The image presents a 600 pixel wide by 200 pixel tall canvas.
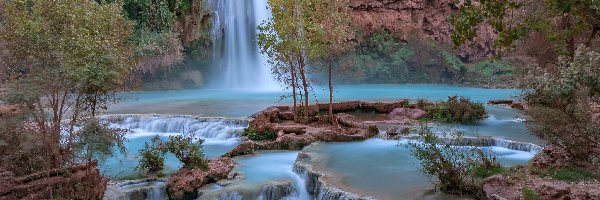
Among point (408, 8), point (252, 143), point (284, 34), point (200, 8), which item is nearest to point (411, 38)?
point (408, 8)

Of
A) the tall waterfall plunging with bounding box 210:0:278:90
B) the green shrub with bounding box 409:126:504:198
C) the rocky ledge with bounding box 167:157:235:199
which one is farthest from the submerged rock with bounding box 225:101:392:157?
the tall waterfall plunging with bounding box 210:0:278:90

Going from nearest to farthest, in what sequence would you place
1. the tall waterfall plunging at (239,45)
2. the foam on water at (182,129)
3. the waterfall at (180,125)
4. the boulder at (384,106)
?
the foam on water at (182,129)
the waterfall at (180,125)
the boulder at (384,106)
the tall waterfall plunging at (239,45)

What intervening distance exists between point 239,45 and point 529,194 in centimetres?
3618

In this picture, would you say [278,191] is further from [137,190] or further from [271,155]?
[271,155]

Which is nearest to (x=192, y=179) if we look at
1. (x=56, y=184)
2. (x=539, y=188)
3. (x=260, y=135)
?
(x=56, y=184)

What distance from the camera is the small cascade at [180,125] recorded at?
2117 centimetres

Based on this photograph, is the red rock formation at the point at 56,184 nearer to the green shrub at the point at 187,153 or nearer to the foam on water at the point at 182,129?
the green shrub at the point at 187,153

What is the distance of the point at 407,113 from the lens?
77.5ft

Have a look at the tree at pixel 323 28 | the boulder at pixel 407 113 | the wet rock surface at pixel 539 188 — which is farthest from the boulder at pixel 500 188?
the boulder at pixel 407 113

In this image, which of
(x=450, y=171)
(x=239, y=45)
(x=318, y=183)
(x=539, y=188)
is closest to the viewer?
(x=539, y=188)

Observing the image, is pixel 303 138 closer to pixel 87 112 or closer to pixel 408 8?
pixel 87 112

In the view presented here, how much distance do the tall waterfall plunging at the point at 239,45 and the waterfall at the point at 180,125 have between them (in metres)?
18.8

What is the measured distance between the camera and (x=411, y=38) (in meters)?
47.9

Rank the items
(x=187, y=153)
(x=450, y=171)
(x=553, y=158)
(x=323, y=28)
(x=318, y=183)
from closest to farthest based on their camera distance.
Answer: (x=450, y=171), (x=553, y=158), (x=318, y=183), (x=187, y=153), (x=323, y=28)
